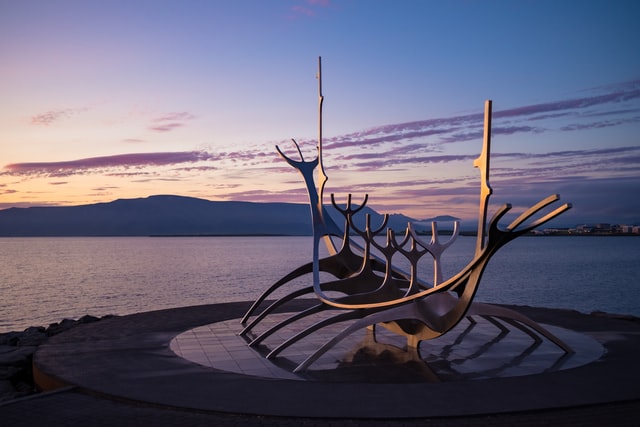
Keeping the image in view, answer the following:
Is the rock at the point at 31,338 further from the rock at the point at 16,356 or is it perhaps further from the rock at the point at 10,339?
the rock at the point at 16,356

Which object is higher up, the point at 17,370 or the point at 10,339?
the point at 17,370

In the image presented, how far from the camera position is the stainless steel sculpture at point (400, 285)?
38.1 feet

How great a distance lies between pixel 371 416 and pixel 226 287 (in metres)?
44.5

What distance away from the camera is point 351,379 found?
39.4ft

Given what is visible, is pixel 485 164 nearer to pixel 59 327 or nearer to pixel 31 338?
pixel 31 338

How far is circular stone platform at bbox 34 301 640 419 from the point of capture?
988 centimetres

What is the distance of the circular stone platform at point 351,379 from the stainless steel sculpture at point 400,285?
740 millimetres

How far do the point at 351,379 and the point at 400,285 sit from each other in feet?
15.3

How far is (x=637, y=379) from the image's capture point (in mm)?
11562

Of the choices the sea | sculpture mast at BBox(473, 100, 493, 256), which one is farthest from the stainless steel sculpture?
the sea

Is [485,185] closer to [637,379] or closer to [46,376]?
[637,379]

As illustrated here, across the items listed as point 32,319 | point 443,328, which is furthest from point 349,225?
point 32,319

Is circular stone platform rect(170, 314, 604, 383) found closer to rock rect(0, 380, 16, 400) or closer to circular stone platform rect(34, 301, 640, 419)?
Answer: circular stone platform rect(34, 301, 640, 419)

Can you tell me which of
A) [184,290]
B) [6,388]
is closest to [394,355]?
[6,388]
